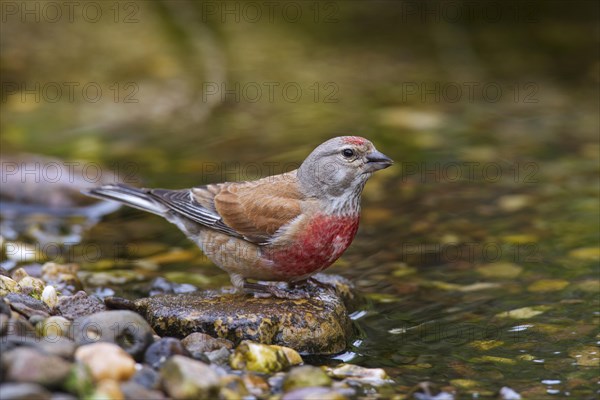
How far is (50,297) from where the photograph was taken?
6.36 metres

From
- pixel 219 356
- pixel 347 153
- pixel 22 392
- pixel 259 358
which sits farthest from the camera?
pixel 347 153

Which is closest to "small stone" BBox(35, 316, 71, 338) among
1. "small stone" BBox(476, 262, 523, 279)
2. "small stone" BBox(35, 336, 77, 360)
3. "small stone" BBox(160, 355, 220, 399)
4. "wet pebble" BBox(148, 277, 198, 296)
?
"small stone" BBox(35, 336, 77, 360)

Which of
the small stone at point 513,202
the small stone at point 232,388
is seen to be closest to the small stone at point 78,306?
the small stone at point 232,388

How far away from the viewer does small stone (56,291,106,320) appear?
20.1 feet

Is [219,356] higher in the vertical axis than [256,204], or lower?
lower

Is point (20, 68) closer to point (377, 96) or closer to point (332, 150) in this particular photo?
point (377, 96)

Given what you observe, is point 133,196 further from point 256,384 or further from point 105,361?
point 105,361

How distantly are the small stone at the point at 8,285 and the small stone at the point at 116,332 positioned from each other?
0.95 metres

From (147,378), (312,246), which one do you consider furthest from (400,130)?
(147,378)

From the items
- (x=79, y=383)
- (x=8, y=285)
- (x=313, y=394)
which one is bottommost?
A: (x=313, y=394)

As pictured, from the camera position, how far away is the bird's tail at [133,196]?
24.9ft

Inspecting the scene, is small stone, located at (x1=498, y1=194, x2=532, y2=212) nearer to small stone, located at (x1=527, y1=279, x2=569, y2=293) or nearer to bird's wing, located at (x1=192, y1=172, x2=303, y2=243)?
small stone, located at (x1=527, y1=279, x2=569, y2=293)

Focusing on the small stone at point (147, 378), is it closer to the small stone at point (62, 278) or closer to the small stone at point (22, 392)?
the small stone at point (22, 392)

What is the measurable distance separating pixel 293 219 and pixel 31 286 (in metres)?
2.01
